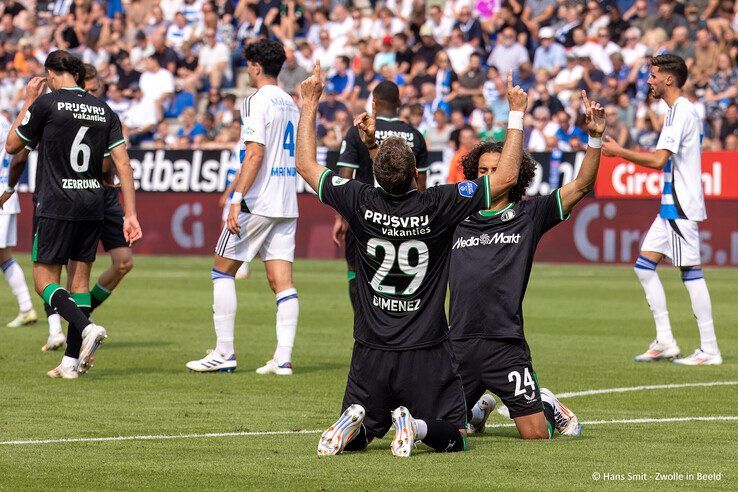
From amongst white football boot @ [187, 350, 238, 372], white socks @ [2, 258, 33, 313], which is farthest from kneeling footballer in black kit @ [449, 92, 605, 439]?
white socks @ [2, 258, 33, 313]

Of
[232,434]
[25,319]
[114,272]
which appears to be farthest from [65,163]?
[25,319]

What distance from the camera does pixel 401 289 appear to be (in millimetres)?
7355

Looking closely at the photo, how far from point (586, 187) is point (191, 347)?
6.07m

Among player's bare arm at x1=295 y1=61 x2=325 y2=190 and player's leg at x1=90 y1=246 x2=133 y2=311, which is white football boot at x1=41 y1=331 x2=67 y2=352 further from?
player's bare arm at x1=295 y1=61 x2=325 y2=190

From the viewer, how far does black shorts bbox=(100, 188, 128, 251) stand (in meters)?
12.4

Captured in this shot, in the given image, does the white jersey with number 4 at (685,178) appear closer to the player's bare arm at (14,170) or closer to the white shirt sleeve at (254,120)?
the white shirt sleeve at (254,120)

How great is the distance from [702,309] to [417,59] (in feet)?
56.2

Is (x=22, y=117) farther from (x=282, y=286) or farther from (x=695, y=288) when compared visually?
(x=695, y=288)

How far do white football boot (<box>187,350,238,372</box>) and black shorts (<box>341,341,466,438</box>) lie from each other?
3.89m

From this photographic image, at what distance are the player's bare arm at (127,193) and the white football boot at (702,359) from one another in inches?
196

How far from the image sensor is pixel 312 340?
45.1 feet

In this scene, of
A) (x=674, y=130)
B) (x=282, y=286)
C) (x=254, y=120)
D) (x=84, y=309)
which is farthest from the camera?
(x=674, y=130)

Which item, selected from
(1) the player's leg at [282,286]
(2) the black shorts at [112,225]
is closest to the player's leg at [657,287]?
(1) the player's leg at [282,286]

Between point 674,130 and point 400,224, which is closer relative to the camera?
point 400,224
